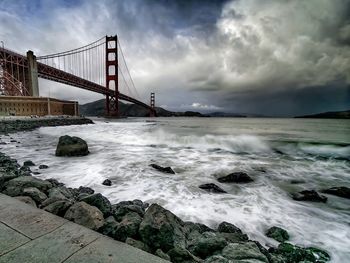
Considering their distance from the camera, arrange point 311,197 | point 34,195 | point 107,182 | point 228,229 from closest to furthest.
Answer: point 34,195
point 228,229
point 311,197
point 107,182

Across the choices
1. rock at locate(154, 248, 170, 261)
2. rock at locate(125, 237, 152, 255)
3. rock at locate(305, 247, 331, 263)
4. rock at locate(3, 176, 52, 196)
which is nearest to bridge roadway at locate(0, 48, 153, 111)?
rock at locate(3, 176, 52, 196)

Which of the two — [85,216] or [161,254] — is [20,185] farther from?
[161,254]

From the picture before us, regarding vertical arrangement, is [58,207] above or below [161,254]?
above

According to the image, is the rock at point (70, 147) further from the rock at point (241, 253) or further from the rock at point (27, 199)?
the rock at point (241, 253)

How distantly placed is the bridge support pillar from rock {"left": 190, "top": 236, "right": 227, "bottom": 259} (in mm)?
45076

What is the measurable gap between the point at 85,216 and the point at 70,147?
7374 millimetres

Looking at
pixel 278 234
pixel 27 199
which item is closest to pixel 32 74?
pixel 27 199

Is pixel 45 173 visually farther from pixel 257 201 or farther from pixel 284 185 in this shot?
pixel 284 185

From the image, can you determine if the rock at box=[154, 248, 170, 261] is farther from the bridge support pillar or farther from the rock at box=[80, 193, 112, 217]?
the bridge support pillar

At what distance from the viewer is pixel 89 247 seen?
5.38ft

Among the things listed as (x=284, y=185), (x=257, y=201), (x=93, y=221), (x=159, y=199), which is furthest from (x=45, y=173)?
(x=284, y=185)

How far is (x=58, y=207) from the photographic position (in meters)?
2.54

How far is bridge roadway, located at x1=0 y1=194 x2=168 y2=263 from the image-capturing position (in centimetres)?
151

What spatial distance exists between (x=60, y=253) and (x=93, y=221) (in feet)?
2.29
